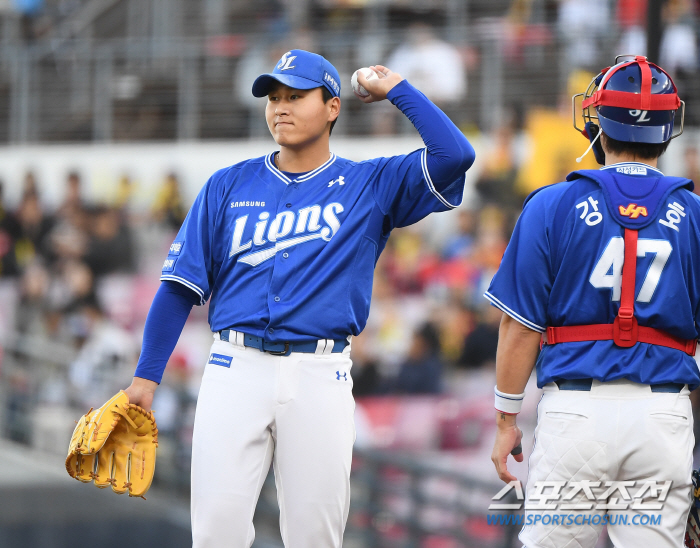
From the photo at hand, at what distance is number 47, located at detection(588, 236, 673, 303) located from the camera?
311cm

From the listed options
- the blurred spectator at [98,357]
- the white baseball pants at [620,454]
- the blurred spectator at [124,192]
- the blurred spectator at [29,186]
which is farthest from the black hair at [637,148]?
the blurred spectator at [29,186]

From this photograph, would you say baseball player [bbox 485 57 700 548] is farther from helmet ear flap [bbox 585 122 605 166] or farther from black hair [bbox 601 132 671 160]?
helmet ear flap [bbox 585 122 605 166]

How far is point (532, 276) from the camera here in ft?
10.6

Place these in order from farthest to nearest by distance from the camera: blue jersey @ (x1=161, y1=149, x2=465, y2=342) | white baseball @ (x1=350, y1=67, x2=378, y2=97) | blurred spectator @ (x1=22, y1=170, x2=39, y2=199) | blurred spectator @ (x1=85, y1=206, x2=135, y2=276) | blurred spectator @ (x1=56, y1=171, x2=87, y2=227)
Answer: blurred spectator @ (x1=22, y1=170, x2=39, y2=199) → blurred spectator @ (x1=56, y1=171, x2=87, y2=227) → blurred spectator @ (x1=85, y1=206, x2=135, y2=276) → white baseball @ (x1=350, y1=67, x2=378, y2=97) → blue jersey @ (x1=161, y1=149, x2=465, y2=342)

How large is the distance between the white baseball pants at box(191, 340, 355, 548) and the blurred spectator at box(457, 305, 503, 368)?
17.7ft

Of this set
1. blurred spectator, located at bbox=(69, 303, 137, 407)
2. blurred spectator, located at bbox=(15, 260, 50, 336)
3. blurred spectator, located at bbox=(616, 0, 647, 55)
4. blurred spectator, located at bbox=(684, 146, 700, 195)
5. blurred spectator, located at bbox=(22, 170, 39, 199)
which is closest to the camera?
blurred spectator, located at bbox=(684, 146, 700, 195)

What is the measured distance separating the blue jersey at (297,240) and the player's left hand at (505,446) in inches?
25.9

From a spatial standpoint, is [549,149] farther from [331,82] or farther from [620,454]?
[620,454]

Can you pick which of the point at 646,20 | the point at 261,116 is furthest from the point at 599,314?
the point at 261,116

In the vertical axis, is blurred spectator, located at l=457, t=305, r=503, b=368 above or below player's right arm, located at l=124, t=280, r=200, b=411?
below

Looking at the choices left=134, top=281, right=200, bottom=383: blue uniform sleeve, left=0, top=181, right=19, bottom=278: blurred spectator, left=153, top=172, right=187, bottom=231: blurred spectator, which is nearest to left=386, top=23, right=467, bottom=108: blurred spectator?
left=153, top=172, right=187, bottom=231: blurred spectator

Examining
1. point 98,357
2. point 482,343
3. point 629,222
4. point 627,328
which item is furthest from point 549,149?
point 627,328

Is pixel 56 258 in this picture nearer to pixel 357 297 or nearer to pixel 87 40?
pixel 87 40

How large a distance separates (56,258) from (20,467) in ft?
10.2
